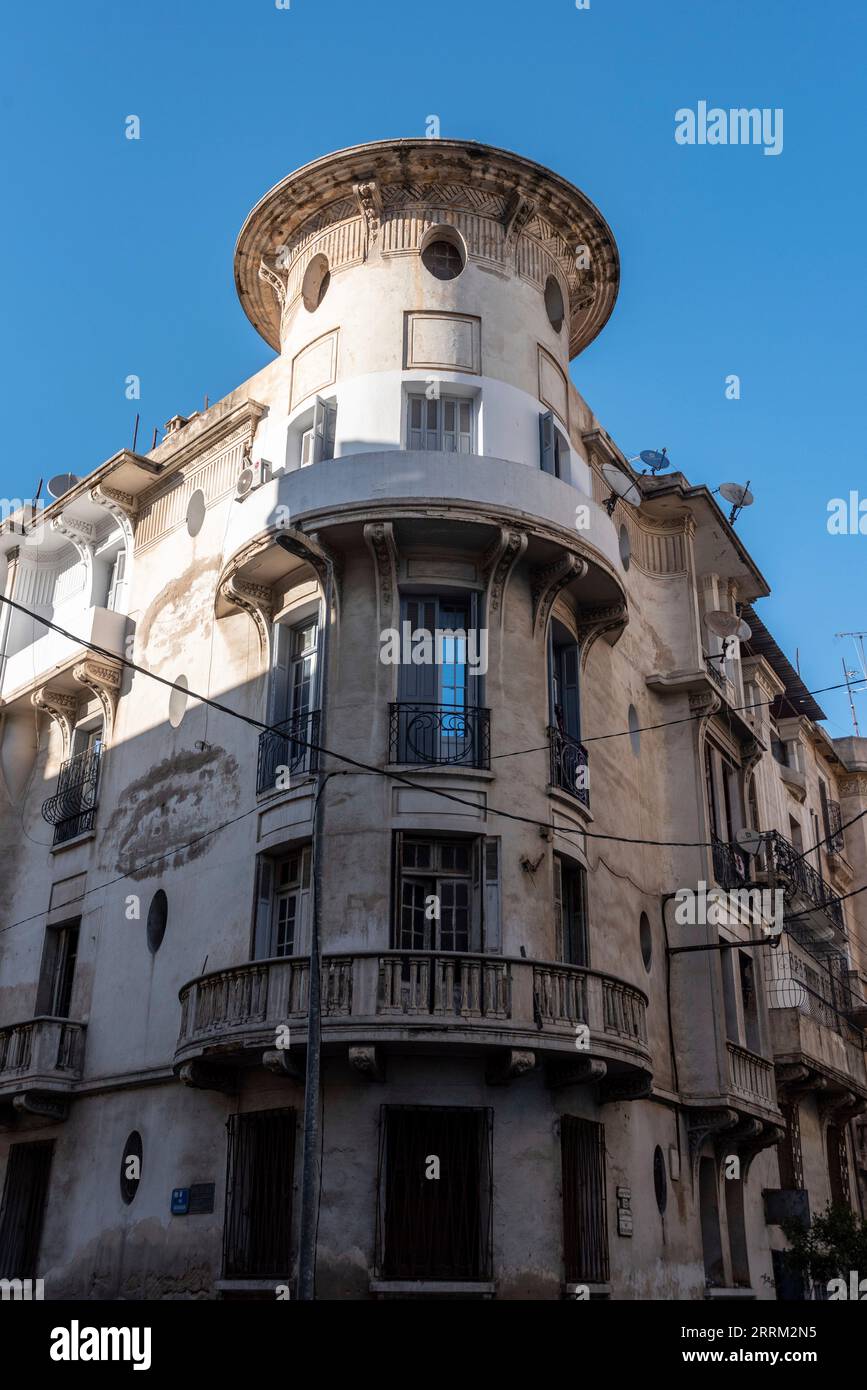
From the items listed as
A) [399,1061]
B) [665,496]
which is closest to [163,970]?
[399,1061]

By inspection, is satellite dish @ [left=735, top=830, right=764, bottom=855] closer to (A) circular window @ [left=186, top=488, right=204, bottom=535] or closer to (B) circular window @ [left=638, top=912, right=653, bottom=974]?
(B) circular window @ [left=638, top=912, right=653, bottom=974]

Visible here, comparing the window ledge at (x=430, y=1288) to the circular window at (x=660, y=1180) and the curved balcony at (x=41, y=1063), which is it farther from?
the curved balcony at (x=41, y=1063)

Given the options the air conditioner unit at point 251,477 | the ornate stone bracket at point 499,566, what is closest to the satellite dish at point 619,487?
the ornate stone bracket at point 499,566

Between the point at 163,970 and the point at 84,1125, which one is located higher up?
the point at 163,970

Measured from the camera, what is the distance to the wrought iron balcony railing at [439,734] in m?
19.5

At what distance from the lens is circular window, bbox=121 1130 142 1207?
2084 cm

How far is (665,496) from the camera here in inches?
1057

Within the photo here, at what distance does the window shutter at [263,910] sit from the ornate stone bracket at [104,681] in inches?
296

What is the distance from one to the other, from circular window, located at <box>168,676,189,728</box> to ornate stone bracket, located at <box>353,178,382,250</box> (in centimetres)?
887

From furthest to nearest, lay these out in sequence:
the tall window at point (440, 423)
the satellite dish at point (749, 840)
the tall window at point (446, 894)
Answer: the satellite dish at point (749, 840)
the tall window at point (440, 423)
the tall window at point (446, 894)

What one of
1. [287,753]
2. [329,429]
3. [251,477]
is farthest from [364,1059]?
[251,477]

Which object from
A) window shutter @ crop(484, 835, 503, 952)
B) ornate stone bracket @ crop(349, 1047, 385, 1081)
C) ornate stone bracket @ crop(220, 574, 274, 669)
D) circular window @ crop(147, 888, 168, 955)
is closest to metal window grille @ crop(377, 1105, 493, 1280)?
ornate stone bracket @ crop(349, 1047, 385, 1081)

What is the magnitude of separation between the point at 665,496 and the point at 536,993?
1293 cm

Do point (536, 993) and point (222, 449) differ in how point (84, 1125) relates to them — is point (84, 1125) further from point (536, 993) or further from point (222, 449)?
point (222, 449)
